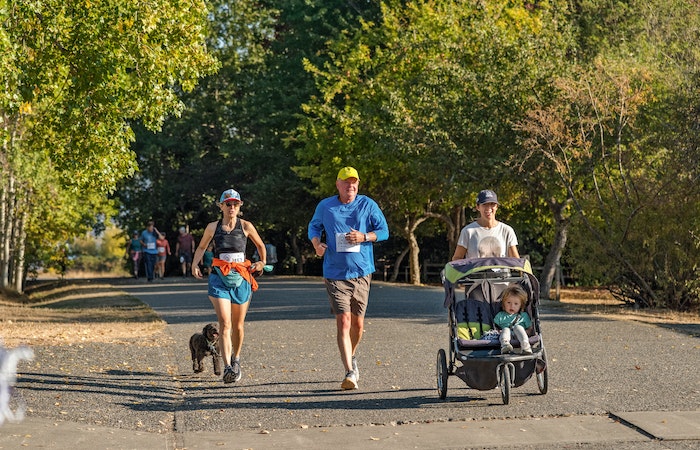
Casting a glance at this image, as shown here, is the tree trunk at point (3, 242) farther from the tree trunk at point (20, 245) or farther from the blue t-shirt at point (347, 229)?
the blue t-shirt at point (347, 229)

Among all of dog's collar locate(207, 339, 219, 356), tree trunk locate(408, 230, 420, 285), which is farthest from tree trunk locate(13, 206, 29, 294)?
dog's collar locate(207, 339, 219, 356)

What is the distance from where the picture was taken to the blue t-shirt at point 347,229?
35.9ft

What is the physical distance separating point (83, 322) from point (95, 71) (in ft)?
14.5

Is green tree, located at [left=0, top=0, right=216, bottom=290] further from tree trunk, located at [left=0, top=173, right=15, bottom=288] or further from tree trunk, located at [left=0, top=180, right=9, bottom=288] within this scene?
tree trunk, located at [left=0, top=180, right=9, bottom=288]

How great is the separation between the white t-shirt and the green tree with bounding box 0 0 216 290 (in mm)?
7997

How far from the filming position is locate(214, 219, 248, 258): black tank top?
38.1 feet

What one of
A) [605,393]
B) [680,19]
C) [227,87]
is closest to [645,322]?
[605,393]

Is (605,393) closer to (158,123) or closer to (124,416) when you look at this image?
(124,416)

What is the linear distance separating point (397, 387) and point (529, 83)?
16255 millimetres

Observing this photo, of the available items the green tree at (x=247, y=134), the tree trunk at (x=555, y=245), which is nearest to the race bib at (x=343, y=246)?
the tree trunk at (x=555, y=245)

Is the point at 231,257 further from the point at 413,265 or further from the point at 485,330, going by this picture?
the point at 413,265

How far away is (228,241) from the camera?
11.6 metres

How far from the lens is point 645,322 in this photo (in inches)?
733

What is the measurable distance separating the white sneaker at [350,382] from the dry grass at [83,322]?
18.0ft
